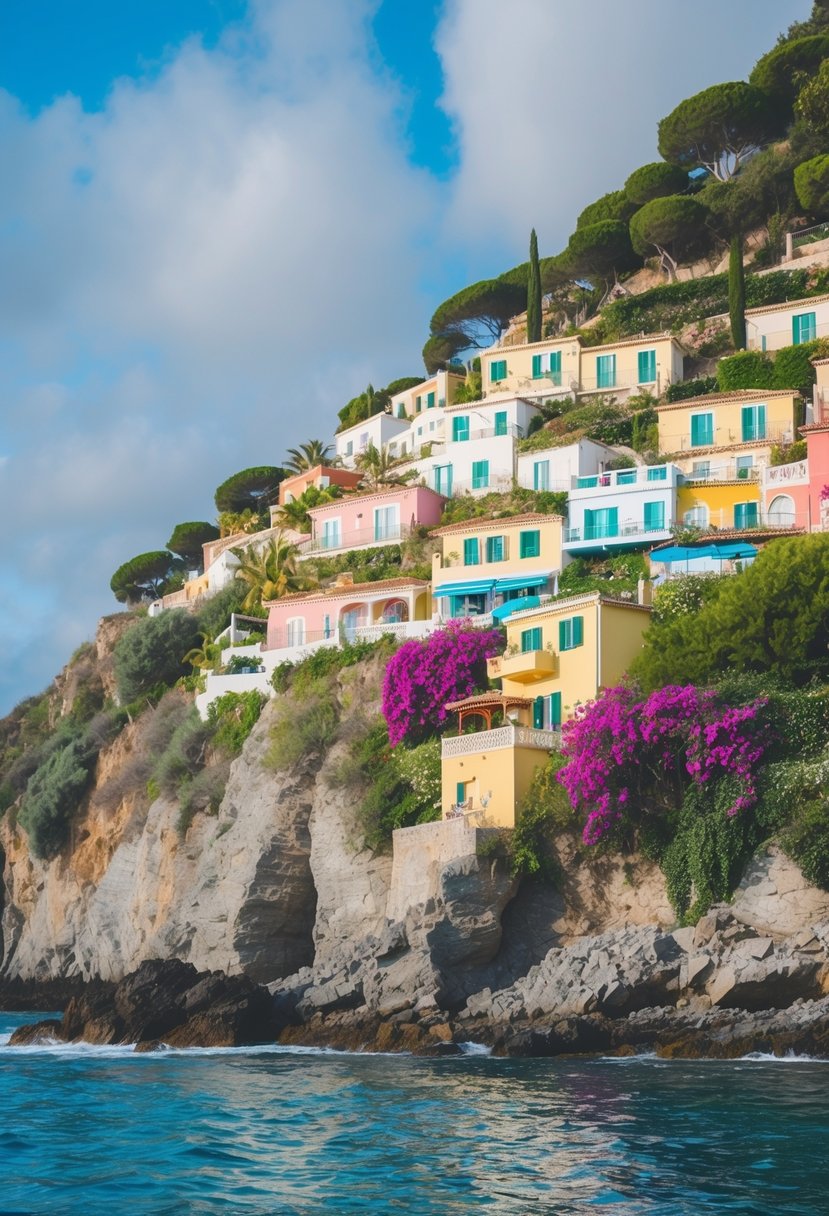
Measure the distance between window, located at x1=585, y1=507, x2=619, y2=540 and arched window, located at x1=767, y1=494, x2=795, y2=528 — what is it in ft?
17.7

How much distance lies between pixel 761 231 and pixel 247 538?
29512mm

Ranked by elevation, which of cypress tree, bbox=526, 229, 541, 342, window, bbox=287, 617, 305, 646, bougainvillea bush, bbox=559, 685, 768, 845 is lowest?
bougainvillea bush, bbox=559, 685, 768, 845

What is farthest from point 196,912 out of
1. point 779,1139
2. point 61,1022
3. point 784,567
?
point 779,1139

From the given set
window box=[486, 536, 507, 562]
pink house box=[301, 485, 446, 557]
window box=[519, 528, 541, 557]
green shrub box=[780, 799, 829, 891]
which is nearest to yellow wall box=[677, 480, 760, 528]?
window box=[519, 528, 541, 557]

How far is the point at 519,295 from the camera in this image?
86.6 meters

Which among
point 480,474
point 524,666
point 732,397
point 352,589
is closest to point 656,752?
point 524,666

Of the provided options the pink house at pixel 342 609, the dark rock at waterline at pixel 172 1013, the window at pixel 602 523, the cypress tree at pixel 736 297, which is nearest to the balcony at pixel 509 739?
the dark rock at waterline at pixel 172 1013

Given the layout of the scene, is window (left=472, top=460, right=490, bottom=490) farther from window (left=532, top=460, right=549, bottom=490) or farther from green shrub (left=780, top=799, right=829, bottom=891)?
green shrub (left=780, top=799, right=829, bottom=891)

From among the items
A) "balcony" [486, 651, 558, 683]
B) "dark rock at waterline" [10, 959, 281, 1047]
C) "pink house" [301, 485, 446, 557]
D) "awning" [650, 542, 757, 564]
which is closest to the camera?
"dark rock at waterline" [10, 959, 281, 1047]

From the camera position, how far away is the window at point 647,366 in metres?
69.5

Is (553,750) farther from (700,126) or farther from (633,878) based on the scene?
(700,126)

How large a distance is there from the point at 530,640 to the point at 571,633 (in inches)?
74.5

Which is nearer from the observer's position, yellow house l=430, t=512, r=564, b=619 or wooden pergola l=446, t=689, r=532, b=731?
wooden pergola l=446, t=689, r=532, b=731

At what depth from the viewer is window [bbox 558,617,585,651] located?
147 ft
